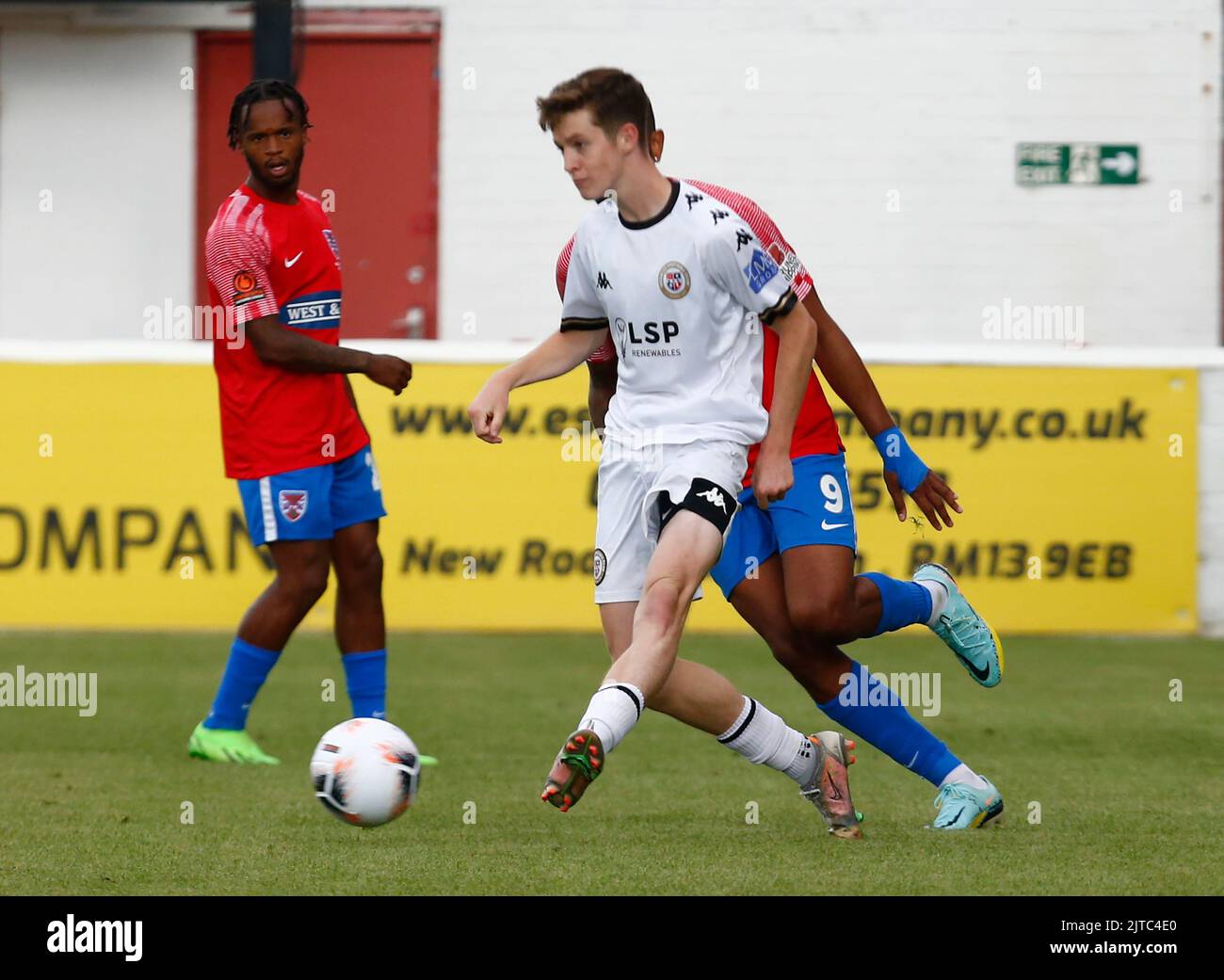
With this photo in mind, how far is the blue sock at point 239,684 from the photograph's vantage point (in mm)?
6961

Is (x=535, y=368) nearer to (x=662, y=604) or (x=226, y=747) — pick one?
(x=662, y=604)

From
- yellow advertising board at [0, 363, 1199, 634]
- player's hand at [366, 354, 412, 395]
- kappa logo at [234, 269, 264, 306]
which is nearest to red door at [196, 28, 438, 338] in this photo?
yellow advertising board at [0, 363, 1199, 634]

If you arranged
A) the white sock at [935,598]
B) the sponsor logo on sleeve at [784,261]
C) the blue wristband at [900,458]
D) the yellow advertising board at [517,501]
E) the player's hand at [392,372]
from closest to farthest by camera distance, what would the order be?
the sponsor logo on sleeve at [784,261] → the blue wristband at [900,458] → the white sock at [935,598] → the player's hand at [392,372] → the yellow advertising board at [517,501]

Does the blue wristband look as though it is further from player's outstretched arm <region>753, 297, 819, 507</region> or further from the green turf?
the green turf

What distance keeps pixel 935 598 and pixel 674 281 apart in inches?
52.0

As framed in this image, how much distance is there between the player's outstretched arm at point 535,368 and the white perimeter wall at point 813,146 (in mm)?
9449

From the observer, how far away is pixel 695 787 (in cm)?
634

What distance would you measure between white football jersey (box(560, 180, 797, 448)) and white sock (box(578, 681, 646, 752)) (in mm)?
720

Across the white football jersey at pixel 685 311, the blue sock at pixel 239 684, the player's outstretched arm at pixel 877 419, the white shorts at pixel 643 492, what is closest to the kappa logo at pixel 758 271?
the white football jersey at pixel 685 311

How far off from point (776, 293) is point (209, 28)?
10.8 metres

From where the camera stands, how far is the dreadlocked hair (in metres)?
6.74

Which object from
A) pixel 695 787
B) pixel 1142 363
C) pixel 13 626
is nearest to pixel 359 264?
pixel 13 626

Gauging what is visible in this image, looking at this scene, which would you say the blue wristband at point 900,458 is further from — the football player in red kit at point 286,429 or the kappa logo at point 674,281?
the football player in red kit at point 286,429

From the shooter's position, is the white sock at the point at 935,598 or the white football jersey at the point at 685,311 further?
the white sock at the point at 935,598
